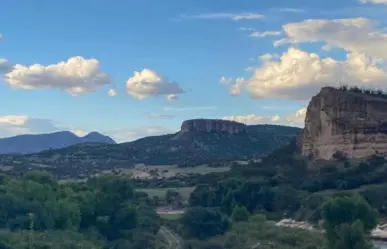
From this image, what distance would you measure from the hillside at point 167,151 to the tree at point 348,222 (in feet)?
328

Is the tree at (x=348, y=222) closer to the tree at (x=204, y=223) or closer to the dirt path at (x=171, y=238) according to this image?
the dirt path at (x=171, y=238)

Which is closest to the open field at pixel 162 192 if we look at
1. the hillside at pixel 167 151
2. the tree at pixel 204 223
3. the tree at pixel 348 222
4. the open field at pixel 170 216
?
the open field at pixel 170 216

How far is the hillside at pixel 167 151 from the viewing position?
16150cm

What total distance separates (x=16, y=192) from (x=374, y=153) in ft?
133

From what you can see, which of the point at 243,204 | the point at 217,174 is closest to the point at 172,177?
the point at 217,174

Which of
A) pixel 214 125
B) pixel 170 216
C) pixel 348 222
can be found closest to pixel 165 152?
pixel 214 125

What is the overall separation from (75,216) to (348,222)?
24.0 meters

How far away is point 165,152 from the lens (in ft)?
592

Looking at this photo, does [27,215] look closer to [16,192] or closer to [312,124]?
[16,192]

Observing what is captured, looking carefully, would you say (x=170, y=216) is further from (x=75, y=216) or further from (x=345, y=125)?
(x=345, y=125)

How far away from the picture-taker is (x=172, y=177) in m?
128

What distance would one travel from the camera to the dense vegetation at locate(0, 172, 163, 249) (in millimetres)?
56188

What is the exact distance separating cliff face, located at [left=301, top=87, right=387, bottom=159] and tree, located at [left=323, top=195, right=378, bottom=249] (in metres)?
34.7

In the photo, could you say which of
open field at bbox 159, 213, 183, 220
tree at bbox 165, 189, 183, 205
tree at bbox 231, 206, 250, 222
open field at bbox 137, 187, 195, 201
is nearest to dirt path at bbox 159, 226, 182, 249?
tree at bbox 231, 206, 250, 222
